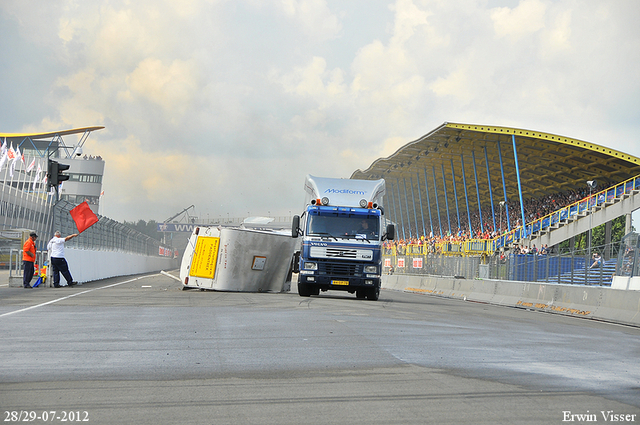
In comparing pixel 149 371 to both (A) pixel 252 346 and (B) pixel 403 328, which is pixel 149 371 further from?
(B) pixel 403 328

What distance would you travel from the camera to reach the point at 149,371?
6.84m

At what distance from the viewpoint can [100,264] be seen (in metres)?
31.6

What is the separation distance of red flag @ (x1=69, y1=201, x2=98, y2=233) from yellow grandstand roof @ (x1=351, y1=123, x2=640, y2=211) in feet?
92.1

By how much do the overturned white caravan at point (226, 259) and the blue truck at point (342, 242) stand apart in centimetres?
266

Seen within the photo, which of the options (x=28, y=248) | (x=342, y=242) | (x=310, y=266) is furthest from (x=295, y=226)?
(x=28, y=248)

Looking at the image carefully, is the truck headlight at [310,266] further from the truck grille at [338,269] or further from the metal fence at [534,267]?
the metal fence at [534,267]

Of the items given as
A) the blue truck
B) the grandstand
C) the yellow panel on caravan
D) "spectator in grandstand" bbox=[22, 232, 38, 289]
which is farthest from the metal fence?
"spectator in grandstand" bbox=[22, 232, 38, 289]

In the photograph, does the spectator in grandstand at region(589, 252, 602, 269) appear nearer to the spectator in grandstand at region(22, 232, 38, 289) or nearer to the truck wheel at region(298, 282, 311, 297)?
the truck wheel at region(298, 282, 311, 297)

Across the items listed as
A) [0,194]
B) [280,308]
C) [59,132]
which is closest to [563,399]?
[280,308]

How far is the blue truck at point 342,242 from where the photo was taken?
2034cm

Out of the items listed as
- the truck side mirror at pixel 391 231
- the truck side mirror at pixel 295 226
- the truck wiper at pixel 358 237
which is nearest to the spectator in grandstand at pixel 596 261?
the truck side mirror at pixel 391 231

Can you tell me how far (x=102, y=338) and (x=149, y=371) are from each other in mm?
2717

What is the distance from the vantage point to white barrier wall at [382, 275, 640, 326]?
54.8 feet
